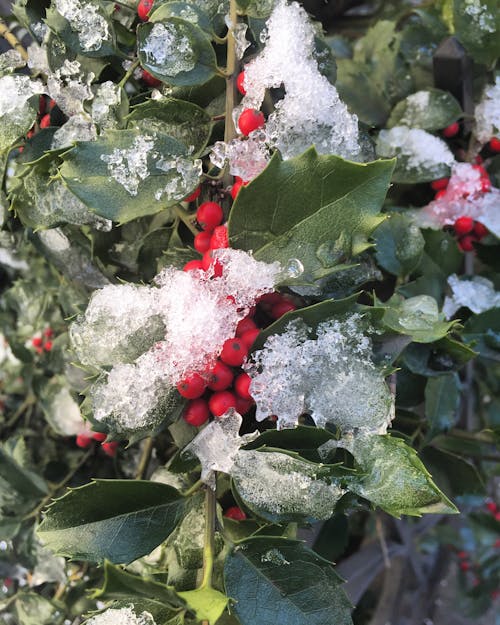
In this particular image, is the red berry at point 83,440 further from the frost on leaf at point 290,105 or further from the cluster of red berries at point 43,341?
the frost on leaf at point 290,105

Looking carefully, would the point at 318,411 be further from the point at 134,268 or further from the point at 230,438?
the point at 134,268

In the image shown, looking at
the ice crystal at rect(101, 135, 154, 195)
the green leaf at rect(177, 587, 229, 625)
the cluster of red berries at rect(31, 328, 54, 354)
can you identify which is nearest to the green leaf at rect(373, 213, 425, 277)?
the ice crystal at rect(101, 135, 154, 195)

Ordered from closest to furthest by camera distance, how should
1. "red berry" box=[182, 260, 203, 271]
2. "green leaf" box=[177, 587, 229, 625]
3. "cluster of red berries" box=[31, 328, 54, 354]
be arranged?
"green leaf" box=[177, 587, 229, 625] < "red berry" box=[182, 260, 203, 271] < "cluster of red berries" box=[31, 328, 54, 354]

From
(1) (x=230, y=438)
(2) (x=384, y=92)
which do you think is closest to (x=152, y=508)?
(1) (x=230, y=438)

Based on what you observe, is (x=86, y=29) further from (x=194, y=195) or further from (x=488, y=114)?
(x=488, y=114)

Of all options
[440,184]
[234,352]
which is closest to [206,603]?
[234,352]

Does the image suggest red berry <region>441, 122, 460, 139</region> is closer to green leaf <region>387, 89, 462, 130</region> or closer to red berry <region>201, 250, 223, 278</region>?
green leaf <region>387, 89, 462, 130</region>
